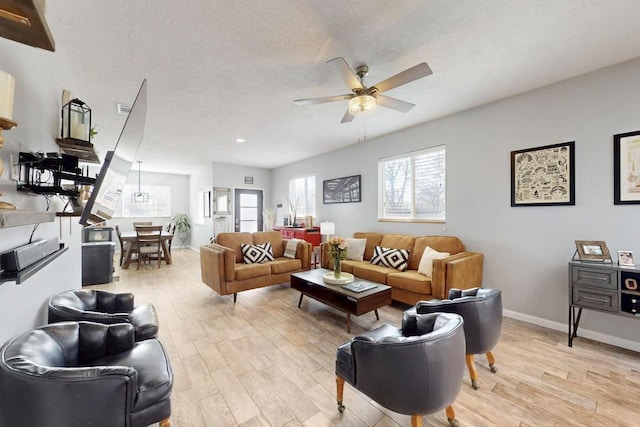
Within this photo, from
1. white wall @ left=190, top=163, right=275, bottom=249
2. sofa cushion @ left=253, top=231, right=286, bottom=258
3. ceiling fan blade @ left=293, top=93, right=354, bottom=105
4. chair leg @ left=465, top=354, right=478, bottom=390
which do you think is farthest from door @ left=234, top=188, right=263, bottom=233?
chair leg @ left=465, top=354, right=478, bottom=390

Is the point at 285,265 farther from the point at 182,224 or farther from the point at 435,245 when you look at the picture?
the point at 182,224

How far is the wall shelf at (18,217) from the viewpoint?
78cm

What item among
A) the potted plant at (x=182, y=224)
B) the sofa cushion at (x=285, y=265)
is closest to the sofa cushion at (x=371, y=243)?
the sofa cushion at (x=285, y=265)

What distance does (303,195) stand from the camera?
261 inches

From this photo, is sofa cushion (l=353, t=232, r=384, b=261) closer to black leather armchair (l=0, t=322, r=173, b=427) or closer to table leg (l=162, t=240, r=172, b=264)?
black leather armchair (l=0, t=322, r=173, b=427)

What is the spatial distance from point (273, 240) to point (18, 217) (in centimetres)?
374

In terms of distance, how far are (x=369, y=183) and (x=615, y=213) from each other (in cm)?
313

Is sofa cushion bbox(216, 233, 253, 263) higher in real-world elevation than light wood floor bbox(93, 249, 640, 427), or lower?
higher

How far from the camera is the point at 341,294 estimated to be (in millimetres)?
2768

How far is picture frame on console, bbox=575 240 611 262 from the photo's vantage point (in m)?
2.39

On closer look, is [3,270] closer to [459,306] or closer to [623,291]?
[459,306]

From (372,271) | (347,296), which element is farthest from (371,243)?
(347,296)

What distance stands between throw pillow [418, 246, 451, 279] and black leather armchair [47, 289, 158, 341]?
2.97 metres

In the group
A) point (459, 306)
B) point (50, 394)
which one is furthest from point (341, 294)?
point (50, 394)
